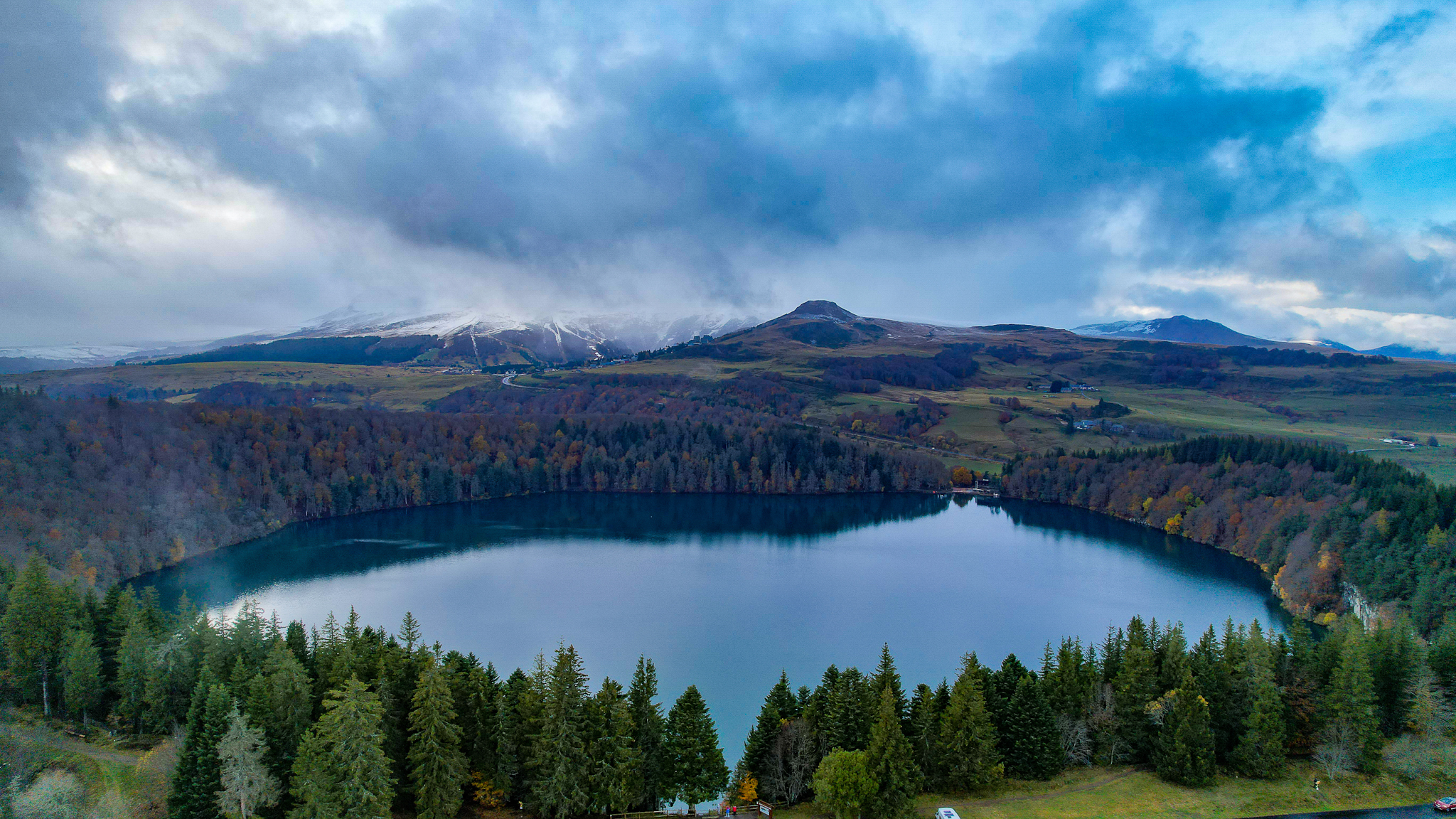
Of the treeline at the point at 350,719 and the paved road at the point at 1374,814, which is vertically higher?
the treeline at the point at 350,719

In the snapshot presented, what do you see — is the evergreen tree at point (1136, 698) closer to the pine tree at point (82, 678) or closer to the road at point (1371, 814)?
the road at point (1371, 814)

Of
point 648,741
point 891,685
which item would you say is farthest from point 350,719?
point 891,685

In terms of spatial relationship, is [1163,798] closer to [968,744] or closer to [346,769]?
[968,744]

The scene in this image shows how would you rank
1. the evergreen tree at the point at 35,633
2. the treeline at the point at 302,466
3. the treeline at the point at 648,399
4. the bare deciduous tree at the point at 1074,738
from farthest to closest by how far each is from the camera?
1. the treeline at the point at 648,399
2. the treeline at the point at 302,466
3. the evergreen tree at the point at 35,633
4. the bare deciduous tree at the point at 1074,738

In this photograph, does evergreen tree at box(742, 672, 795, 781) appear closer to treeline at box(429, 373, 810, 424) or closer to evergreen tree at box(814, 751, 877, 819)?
evergreen tree at box(814, 751, 877, 819)

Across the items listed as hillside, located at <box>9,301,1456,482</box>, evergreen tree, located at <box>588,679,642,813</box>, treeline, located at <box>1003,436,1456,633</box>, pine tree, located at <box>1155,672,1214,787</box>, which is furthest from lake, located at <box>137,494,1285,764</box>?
hillside, located at <box>9,301,1456,482</box>

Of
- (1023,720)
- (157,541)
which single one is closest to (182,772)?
(1023,720)

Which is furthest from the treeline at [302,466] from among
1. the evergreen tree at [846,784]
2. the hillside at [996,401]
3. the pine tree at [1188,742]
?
the pine tree at [1188,742]
